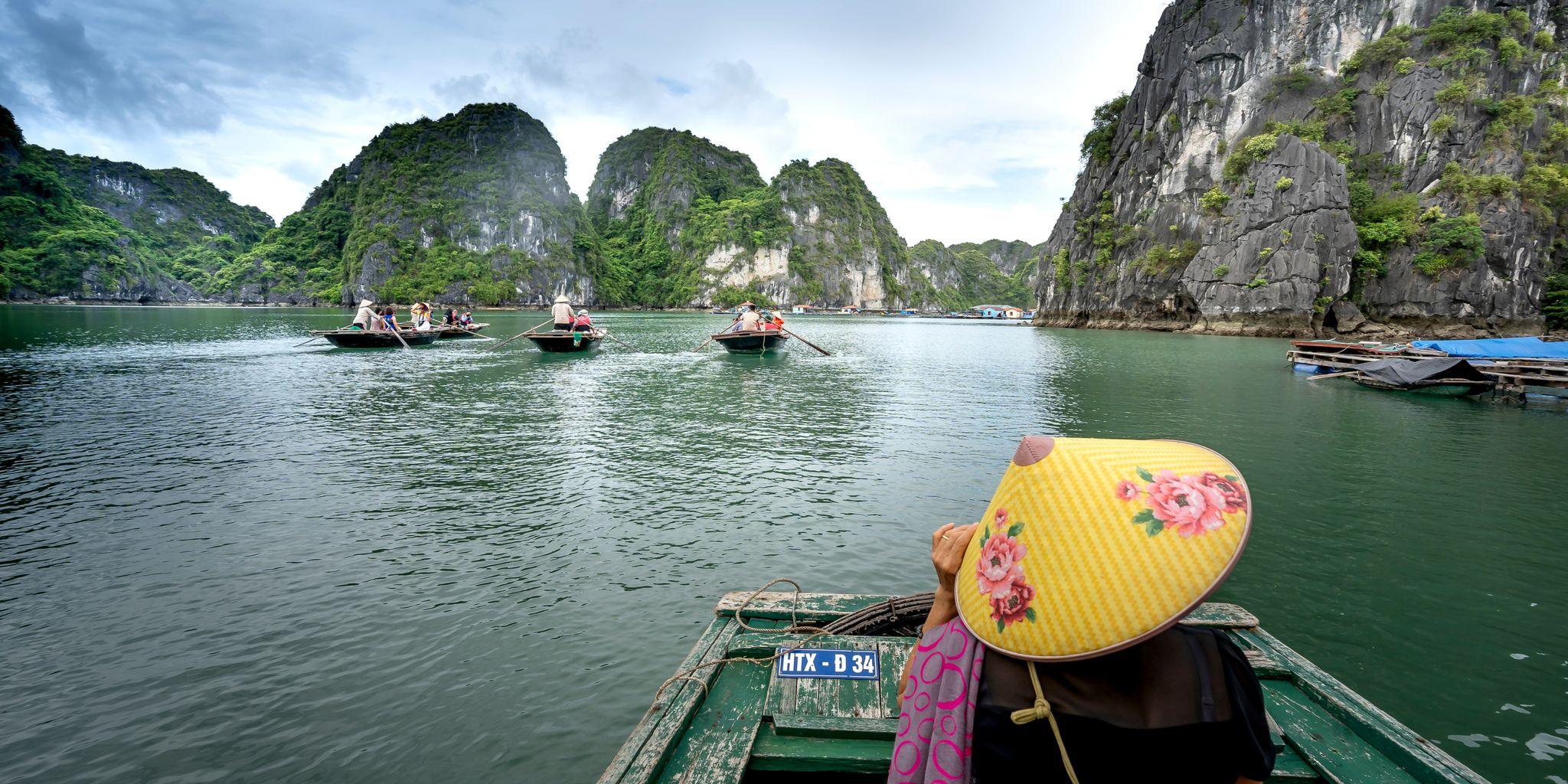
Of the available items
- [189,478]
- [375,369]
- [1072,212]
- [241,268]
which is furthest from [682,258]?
[189,478]

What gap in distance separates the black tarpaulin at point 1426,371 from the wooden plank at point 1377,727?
22315mm

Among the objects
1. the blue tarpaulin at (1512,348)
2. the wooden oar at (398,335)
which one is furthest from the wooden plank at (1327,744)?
the wooden oar at (398,335)

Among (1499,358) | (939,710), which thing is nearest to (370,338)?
(939,710)

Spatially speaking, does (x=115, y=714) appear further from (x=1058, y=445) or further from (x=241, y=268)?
(x=241, y=268)

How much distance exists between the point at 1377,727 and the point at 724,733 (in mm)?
2861

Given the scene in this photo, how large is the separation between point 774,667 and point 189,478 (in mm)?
10426

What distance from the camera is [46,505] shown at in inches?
310

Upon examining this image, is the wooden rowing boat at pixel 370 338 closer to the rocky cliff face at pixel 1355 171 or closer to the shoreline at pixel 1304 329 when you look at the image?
the shoreline at pixel 1304 329

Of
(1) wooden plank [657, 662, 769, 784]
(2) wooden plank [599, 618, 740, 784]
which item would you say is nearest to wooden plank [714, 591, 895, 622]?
(2) wooden plank [599, 618, 740, 784]

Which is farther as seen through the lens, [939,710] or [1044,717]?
[939,710]

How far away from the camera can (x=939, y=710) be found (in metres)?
1.52

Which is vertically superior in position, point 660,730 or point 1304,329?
point 1304,329

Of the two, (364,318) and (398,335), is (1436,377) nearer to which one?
(398,335)

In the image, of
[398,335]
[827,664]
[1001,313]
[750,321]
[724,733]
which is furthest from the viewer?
[1001,313]
